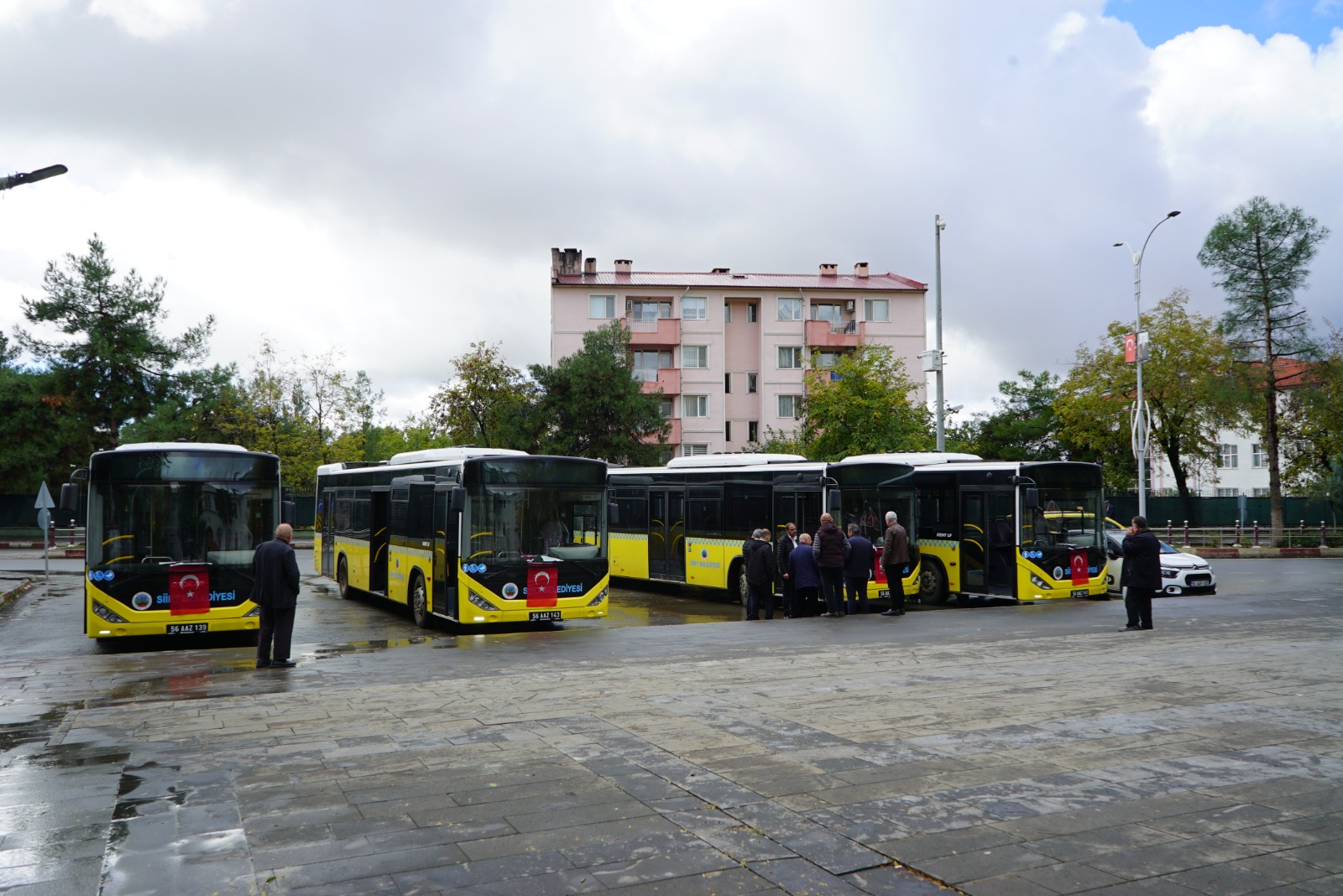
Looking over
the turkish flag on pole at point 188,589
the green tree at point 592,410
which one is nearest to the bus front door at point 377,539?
the turkish flag on pole at point 188,589

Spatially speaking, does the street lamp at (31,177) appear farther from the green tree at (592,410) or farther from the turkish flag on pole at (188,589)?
the green tree at (592,410)

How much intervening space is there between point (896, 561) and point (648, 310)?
44.6m

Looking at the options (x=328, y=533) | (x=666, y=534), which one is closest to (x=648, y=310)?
(x=328, y=533)

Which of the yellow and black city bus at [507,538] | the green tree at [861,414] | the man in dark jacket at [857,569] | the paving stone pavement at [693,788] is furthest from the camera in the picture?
the green tree at [861,414]

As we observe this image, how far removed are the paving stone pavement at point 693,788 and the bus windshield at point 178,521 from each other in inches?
187

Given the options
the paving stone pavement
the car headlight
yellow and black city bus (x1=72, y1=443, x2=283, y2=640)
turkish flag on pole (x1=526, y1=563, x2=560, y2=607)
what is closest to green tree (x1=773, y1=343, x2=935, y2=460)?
turkish flag on pole (x1=526, y1=563, x2=560, y2=607)

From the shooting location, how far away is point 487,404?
49.4 metres

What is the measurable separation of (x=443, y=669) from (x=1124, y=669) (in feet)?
24.8

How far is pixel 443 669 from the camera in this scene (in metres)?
12.2

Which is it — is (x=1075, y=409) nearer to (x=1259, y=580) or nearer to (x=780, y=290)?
(x=780, y=290)

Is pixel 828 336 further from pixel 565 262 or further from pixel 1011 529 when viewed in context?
pixel 1011 529

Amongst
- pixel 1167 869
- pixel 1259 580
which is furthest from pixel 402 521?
pixel 1259 580

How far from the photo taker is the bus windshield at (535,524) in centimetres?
1608

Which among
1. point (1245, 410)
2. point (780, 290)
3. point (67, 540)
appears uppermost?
point (780, 290)
